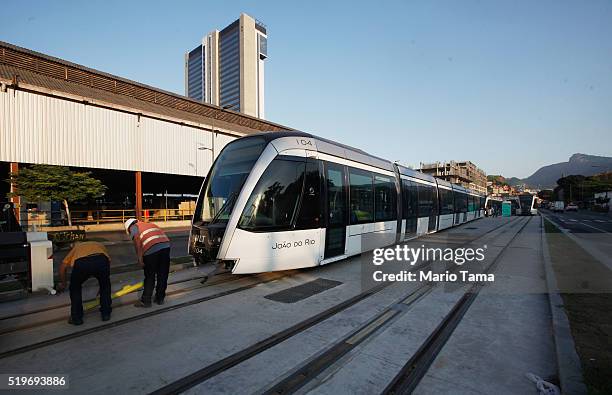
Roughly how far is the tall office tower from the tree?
121 meters

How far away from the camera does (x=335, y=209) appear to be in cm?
784

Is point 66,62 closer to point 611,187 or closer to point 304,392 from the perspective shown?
point 304,392

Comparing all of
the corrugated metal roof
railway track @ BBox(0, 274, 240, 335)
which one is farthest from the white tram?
the corrugated metal roof

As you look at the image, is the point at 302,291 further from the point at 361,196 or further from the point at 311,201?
the point at 361,196

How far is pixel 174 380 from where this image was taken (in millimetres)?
3156

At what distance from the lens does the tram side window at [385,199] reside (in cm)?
1003

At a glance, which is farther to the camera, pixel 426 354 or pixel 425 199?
pixel 425 199

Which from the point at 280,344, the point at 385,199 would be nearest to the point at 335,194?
the point at 385,199

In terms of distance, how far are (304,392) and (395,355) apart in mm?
1308

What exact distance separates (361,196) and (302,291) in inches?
149

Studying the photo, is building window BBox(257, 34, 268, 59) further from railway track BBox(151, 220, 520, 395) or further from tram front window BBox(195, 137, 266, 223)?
railway track BBox(151, 220, 520, 395)

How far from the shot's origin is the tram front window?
20.9ft

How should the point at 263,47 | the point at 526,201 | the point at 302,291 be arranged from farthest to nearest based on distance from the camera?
1. the point at 263,47
2. the point at 526,201
3. the point at 302,291

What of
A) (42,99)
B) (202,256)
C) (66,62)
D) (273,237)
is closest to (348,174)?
(273,237)
